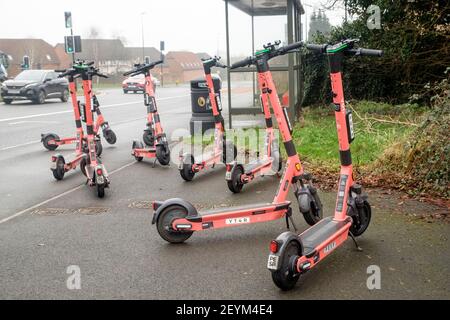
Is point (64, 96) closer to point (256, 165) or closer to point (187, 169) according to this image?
point (187, 169)

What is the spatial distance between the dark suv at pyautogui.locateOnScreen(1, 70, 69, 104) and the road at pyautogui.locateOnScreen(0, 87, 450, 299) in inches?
734

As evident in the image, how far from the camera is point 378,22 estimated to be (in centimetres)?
1276

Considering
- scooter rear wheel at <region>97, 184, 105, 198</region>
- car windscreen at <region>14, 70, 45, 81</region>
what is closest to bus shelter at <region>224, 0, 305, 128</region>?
scooter rear wheel at <region>97, 184, 105, 198</region>

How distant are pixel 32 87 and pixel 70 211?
67.9 feet

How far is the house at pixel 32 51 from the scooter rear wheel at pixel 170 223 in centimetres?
7552

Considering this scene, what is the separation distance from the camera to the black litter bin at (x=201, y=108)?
11.7 metres

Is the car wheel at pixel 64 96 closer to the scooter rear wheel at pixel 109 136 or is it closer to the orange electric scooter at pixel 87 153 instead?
the scooter rear wheel at pixel 109 136

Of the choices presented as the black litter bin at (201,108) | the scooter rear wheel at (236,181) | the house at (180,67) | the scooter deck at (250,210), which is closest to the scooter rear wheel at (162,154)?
the scooter rear wheel at (236,181)

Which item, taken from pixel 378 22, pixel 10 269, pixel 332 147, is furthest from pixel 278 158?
pixel 378 22

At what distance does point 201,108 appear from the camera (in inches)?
461

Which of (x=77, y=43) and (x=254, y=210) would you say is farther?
(x=77, y=43)

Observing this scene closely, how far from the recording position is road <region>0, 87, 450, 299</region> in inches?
154

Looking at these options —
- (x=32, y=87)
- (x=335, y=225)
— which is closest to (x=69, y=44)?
(x=32, y=87)

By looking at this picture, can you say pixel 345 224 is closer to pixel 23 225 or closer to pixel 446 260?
pixel 446 260
